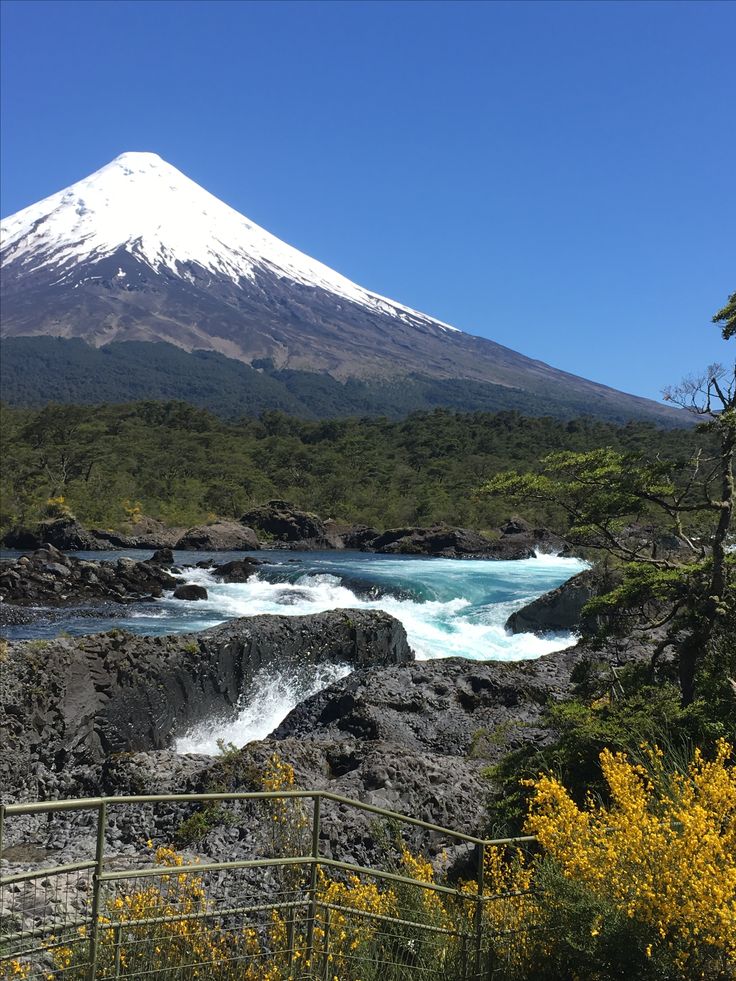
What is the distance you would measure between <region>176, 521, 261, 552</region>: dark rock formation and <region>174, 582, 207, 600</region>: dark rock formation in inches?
666

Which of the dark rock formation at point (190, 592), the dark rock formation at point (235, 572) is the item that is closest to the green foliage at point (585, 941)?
the dark rock formation at point (190, 592)

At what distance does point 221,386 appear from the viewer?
157 m

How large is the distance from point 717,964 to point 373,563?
3283 cm

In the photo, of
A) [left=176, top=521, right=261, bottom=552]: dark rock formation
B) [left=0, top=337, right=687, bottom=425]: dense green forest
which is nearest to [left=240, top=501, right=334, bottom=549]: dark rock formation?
[left=176, top=521, right=261, bottom=552]: dark rock formation

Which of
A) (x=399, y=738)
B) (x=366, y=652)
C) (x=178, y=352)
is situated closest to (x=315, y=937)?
(x=399, y=738)

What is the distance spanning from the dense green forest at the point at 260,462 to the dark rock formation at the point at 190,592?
1979 cm

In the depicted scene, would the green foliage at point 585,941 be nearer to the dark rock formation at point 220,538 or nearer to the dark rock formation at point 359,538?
the dark rock formation at point 220,538

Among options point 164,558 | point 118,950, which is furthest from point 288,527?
point 118,950

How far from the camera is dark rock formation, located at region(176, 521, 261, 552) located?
4112 centimetres

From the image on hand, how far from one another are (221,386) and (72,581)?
136 meters

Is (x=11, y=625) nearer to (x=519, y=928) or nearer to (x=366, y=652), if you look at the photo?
(x=366, y=652)

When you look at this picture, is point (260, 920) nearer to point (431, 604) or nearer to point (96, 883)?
point (96, 883)

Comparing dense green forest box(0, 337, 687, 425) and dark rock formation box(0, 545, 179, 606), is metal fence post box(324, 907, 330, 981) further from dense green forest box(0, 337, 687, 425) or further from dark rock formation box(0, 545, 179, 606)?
dense green forest box(0, 337, 687, 425)

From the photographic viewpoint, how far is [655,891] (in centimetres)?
344
